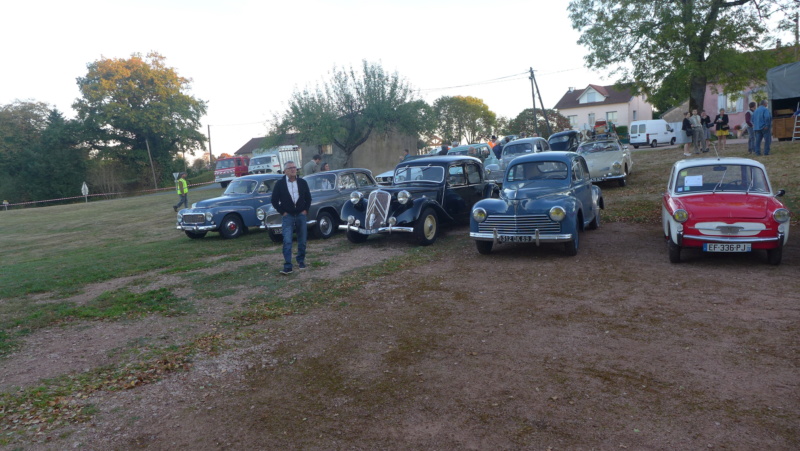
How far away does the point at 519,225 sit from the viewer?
8.78 meters

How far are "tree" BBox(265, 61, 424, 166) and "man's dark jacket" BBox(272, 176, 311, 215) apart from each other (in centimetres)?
2243

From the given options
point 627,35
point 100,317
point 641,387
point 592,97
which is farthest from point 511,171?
point 592,97

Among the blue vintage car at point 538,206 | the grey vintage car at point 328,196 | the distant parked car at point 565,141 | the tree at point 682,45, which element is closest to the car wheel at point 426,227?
the blue vintage car at point 538,206

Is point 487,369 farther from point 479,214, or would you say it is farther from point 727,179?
point 727,179

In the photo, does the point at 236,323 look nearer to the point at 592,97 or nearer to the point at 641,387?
the point at 641,387

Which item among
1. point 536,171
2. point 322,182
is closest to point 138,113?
point 322,182

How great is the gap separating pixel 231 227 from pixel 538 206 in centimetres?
842

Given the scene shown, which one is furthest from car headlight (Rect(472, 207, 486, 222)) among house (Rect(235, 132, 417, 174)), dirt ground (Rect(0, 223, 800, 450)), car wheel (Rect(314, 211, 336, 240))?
house (Rect(235, 132, 417, 174))

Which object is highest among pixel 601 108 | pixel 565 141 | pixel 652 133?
pixel 601 108

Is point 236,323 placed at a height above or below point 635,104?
below

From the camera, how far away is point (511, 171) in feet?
34.1

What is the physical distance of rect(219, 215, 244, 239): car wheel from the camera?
13641mm

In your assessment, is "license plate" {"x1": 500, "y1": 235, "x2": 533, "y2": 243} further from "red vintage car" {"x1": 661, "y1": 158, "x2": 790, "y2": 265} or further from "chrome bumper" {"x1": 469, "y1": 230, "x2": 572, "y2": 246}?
"red vintage car" {"x1": 661, "y1": 158, "x2": 790, "y2": 265}

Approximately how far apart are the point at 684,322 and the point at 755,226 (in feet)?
8.98
